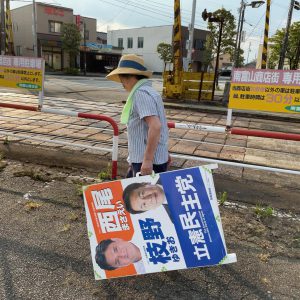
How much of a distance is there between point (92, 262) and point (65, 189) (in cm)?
169

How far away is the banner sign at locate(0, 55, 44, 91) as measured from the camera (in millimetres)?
7491

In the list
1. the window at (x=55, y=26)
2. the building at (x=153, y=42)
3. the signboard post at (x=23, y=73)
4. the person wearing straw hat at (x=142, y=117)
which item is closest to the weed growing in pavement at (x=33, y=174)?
the person wearing straw hat at (x=142, y=117)

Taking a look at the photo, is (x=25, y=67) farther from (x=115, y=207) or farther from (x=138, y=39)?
(x=138, y=39)

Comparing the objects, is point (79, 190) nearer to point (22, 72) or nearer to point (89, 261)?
point (89, 261)

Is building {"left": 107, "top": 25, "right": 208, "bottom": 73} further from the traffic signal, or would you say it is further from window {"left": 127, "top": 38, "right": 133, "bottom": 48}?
the traffic signal

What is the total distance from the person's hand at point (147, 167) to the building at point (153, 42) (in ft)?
181

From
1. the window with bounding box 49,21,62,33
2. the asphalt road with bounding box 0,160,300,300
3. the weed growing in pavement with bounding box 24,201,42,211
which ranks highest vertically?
the window with bounding box 49,21,62,33

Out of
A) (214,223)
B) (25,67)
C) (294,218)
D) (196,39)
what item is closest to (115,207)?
(214,223)

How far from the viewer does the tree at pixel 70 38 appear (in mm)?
38188

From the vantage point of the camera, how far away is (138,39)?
59219 millimetres

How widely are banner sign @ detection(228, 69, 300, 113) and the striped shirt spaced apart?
19.0ft

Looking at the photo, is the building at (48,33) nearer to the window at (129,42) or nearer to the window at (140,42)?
the window at (140,42)

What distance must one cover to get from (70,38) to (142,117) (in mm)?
39668

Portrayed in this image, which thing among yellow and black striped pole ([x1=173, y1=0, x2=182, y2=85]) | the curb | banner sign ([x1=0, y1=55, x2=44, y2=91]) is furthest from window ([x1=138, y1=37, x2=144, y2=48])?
banner sign ([x1=0, y1=55, x2=44, y2=91])
